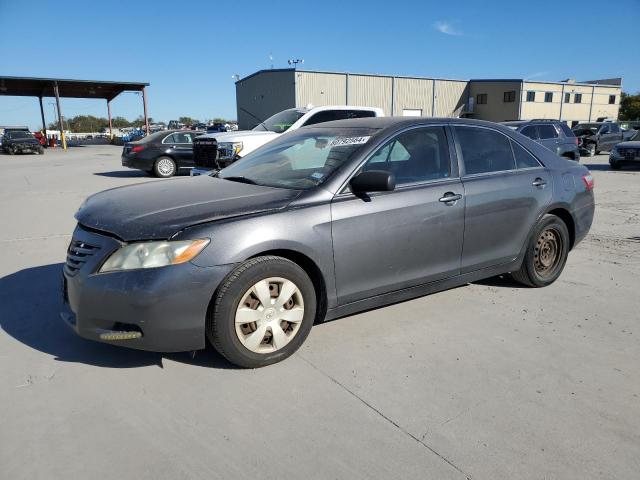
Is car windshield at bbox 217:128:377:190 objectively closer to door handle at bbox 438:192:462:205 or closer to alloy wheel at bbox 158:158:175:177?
door handle at bbox 438:192:462:205

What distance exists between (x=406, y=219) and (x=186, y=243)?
5.42 ft

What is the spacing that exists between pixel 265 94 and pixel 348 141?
137 ft

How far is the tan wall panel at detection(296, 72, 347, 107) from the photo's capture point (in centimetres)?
3919

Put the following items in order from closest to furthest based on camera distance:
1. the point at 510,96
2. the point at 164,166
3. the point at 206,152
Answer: the point at 206,152 → the point at 164,166 → the point at 510,96

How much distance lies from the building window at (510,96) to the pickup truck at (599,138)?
21896mm

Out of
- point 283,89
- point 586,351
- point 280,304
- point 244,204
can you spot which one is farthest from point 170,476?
point 283,89

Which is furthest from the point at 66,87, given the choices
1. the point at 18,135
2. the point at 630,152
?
the point at 630,152

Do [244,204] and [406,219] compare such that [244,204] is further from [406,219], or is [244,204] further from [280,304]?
[406,219]

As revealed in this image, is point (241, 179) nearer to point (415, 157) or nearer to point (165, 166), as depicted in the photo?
point (415, 157)

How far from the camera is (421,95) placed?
45594 millimetres

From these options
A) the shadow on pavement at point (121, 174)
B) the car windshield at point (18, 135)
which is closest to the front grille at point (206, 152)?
the shadow on pavement at point (121, 174)

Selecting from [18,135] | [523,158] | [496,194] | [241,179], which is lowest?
[496,194]

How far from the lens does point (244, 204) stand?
316 centimetres

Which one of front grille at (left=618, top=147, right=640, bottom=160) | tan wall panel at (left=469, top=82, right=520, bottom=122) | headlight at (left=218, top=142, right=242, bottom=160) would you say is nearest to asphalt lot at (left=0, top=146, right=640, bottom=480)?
headlight at (left=218, top=142, right=242, bottom=160)
